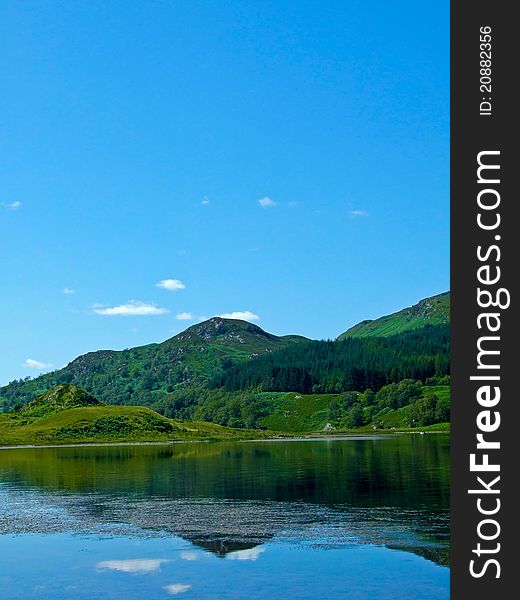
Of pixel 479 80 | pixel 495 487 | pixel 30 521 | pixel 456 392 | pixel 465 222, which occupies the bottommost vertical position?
pixel 30 521

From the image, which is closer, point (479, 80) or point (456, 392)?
point (456, 392)

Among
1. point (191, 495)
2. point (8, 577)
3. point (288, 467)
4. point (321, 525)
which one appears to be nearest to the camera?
point (8, 577)

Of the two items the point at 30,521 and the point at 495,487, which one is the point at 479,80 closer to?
the point at 495,487

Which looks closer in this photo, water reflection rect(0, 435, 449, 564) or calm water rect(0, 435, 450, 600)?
calm water rect(0, 435, 450, 600)

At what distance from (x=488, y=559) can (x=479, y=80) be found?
15934 mm

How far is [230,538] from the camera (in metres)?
52.7

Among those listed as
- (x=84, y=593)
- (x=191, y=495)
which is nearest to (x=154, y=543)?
(x=84, y=593)

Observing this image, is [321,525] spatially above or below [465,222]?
below

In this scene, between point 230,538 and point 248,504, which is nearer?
point 230,538

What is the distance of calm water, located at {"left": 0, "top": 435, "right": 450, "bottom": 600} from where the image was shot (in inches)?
1583

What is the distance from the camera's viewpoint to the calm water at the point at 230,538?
132ft

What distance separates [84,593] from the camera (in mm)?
39625

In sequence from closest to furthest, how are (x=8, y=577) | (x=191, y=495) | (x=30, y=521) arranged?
(x=8, y=577)
(x=30, y=521)
(x=191, y=495)

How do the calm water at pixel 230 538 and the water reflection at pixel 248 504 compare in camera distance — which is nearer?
the calm water at pixel 230 538
